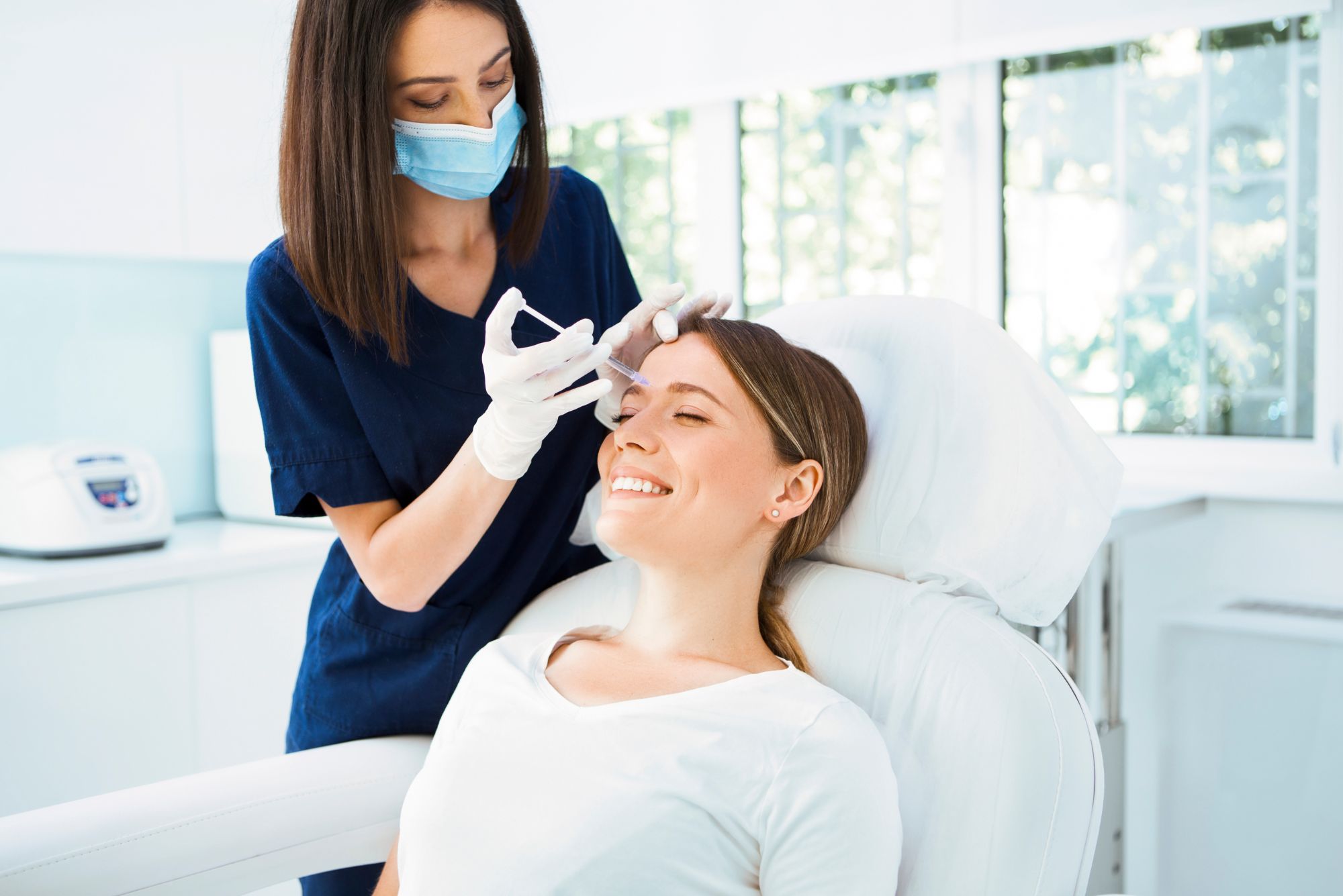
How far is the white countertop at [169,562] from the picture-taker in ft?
7.03

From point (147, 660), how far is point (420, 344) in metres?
1.44

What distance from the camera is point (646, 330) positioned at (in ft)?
4.24

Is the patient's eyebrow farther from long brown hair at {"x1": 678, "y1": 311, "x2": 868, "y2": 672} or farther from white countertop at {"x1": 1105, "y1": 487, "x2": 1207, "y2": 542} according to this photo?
white countertop at {"x1": 1105, "y1": 487, "x2": 1207, "y2": 542}

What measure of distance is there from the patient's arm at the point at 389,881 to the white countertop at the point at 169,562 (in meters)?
1.25

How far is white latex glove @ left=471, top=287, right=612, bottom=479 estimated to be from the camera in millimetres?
1049

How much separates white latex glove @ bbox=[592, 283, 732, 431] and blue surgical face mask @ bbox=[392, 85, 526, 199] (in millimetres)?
222

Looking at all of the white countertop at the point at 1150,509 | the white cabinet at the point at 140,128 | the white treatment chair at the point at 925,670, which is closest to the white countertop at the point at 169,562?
the white cabinet at the point at 140,128

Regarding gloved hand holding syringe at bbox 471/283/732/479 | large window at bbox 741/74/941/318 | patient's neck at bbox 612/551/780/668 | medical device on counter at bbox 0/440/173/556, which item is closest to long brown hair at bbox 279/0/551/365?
gloved hand holding syringe at bbox 471/283/732/479

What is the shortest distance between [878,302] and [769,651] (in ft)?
1.39

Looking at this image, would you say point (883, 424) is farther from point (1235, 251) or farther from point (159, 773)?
point (159, 773)

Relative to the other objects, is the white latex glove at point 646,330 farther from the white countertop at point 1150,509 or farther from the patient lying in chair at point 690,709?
the white countertop at point 1150,509

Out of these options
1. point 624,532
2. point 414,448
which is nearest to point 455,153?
point 414,448

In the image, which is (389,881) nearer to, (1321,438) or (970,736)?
(970,736)

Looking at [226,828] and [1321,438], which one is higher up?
[1321,438]
